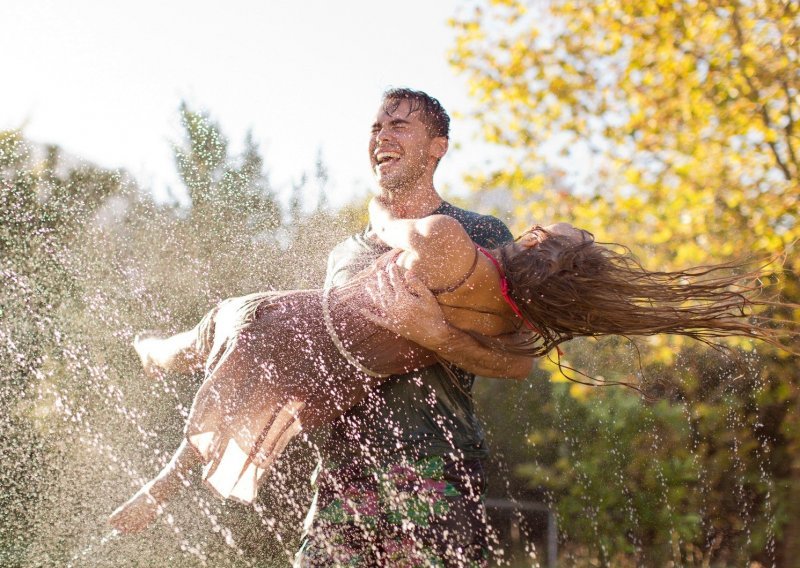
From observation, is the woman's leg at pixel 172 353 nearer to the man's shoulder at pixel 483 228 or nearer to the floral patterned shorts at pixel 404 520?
the floral patterned shorts at pixel 404 520

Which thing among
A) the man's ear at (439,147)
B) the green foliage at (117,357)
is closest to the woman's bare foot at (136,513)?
the man's ear at (439,147)

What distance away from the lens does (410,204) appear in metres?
2.86

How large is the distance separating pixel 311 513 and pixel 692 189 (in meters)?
3.26

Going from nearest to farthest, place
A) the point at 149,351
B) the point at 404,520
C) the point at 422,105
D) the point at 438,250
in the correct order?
the point at 438,250
the point at 404,520
the point at 422,105
the point at 149,351

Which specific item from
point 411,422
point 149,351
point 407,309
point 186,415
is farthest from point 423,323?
point 186,415

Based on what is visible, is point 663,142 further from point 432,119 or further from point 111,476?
point 111,476

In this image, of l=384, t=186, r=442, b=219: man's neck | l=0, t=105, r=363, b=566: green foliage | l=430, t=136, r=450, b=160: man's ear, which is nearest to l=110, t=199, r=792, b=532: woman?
l=384, t=186, r=442, b=219: man's neck

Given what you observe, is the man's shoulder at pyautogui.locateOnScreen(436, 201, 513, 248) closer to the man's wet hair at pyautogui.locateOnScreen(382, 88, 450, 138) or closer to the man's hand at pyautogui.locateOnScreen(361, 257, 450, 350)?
the man's wet hair at pyautogui.locateOnScreen(382, 88, 450, 138)

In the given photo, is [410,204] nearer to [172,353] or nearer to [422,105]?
[422,105]

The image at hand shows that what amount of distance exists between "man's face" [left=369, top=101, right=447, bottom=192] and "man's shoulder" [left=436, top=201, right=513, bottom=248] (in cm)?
18

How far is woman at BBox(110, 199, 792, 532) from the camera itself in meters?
2.38

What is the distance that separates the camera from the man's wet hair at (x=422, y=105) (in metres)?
2.89

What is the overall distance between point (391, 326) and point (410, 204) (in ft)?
1.97

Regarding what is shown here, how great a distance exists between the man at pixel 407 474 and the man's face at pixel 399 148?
0.22 meters
